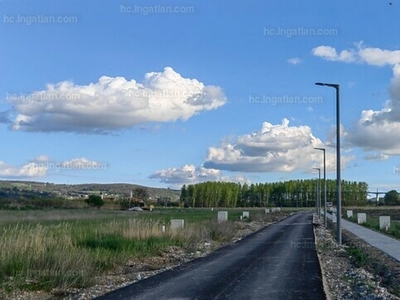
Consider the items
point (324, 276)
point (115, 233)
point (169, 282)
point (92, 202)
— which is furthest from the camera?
point (92, 202)

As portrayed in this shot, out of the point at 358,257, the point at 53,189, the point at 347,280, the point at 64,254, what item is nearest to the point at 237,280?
the point at 347,280

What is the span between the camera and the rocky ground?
42.6ft

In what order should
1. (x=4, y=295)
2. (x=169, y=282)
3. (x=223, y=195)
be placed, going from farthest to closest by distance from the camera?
(x=223, y=195)
(x=169, y=282)
(x=4, y=295)

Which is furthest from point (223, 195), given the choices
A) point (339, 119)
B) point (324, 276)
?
point (324, 276)

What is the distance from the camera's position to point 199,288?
1381cm

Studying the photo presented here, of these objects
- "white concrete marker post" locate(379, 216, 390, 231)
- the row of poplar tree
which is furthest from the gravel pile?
the row of poplar tree

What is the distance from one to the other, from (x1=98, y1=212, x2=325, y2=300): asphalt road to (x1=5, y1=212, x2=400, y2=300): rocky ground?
Answer: 0.42 metres

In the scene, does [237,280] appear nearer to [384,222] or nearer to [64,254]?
[64,254]

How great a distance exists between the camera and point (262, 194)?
181625mm

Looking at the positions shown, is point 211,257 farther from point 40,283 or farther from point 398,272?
point 40,283

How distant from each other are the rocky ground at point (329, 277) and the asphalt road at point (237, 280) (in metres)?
0.42

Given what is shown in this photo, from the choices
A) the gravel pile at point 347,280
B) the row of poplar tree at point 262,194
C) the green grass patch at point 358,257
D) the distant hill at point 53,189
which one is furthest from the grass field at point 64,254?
the row of poplar tree at point 262,194

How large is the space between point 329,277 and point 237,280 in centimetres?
297

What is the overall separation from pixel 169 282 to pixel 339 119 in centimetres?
1563
